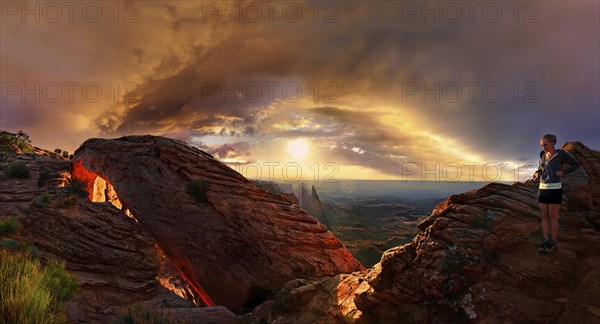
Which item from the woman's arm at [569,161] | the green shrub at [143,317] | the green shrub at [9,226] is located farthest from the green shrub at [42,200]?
the woman's arm at [569,161]

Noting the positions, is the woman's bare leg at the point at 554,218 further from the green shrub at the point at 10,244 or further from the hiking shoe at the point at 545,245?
the green shrub at the point at 10,244

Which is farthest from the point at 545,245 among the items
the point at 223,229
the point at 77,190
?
the point at 77,190

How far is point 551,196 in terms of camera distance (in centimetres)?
721

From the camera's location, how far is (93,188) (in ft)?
87.3

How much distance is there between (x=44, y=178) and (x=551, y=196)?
30.8m

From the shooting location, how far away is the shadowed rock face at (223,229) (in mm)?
18156

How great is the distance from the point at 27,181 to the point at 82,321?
18.5 metres

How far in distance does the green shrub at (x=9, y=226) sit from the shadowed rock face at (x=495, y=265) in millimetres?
18150

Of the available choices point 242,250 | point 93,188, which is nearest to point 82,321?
point 242,250

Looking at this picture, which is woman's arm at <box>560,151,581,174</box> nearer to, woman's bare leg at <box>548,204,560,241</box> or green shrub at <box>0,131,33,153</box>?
woman's bare leg at <box>548,204,560,241</box>

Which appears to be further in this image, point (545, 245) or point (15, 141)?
point (15, 141)

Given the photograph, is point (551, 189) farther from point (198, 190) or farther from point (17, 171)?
point (17, 171)

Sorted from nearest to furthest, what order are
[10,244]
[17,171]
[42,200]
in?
1. [10,244]
2. [42,200]
3. [17,171]

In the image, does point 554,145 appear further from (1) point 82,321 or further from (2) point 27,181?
(2) point 27,181
